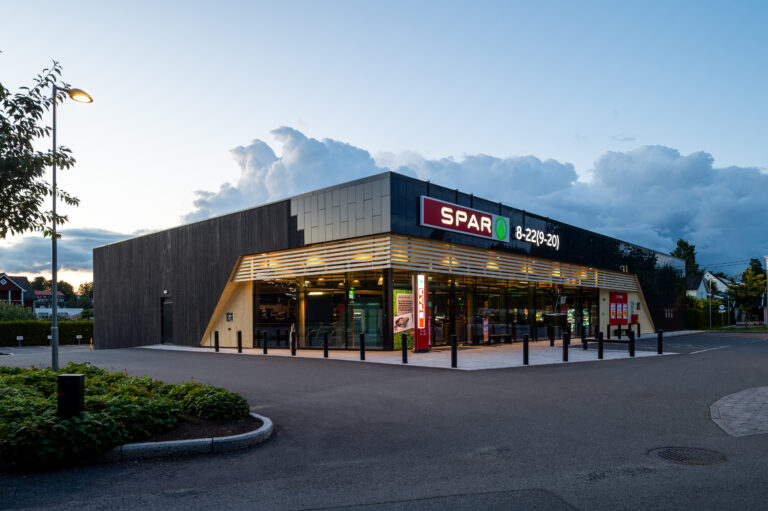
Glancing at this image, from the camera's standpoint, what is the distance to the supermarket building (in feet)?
66.5

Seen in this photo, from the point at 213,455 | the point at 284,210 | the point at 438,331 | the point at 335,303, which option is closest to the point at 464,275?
the point at 438,331

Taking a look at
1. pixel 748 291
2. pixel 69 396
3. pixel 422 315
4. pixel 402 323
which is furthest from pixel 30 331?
pixel 748 291

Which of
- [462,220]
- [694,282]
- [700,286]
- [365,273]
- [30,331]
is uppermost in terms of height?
[462,220]

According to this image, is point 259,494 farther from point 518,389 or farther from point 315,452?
point 518,389

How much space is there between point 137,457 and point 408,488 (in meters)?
3.30

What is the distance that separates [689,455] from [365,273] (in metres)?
15.5

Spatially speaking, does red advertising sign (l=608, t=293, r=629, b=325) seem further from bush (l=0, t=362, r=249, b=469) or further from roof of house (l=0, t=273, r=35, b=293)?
roof of house (l=0, t=273, r=35, b=293)

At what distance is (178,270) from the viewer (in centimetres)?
2862

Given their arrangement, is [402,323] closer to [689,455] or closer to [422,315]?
[422,315]

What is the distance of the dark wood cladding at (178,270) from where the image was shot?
79.6 ft

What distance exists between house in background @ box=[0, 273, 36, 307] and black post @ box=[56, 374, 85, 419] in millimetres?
82984

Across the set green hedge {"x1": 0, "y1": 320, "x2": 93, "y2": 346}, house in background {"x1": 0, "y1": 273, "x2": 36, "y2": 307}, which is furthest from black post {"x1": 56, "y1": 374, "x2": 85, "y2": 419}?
house in background {"x1": 0, "y1": 273, "x2": 36, "y2": 307}

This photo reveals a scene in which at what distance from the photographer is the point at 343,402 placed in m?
9.67

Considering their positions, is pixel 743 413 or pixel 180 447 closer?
pixel 180 447
